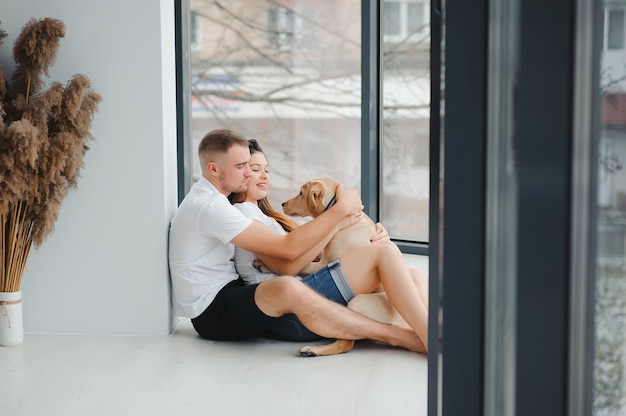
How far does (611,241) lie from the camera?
3.22ft

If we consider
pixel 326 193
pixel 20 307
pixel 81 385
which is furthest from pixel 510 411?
pixel 20 307

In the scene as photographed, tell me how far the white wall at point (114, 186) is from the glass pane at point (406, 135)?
1.55 m

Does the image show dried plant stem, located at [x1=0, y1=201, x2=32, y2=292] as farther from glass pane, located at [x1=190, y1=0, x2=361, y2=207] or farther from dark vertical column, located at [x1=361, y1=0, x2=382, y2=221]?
dark vertical column, located at [x1=361, y1=0, x2=382, y2=221]

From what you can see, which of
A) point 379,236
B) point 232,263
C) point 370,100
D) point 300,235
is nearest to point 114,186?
point 232,263

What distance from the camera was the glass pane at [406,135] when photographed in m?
4.52

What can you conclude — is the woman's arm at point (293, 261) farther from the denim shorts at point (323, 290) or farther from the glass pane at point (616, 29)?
the glass pane at point (616, 29)

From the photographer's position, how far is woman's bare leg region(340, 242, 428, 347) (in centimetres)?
302

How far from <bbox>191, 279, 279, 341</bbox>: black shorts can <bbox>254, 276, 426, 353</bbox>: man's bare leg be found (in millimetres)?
46

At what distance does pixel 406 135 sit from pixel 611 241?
3.65 meters

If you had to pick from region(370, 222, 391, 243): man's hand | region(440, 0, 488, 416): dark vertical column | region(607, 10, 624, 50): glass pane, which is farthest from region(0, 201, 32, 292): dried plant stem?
region(607, 10, 624, 50): glass pane

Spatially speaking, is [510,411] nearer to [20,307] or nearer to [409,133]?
[20,307]

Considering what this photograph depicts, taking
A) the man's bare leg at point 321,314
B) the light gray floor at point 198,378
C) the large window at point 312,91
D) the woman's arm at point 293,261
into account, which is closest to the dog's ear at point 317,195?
the woman's arm at point 293,261

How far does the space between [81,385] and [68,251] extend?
729mm

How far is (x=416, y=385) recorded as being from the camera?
2.78 metres
